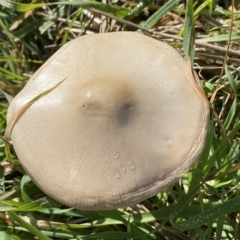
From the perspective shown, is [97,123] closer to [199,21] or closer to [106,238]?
[106,238]

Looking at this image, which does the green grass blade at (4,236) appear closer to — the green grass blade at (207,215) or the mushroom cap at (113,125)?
the mushroom cap at (113,125)

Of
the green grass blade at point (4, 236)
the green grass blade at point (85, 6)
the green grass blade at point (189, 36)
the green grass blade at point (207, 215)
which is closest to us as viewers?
the green grass blade at point (207, 215)

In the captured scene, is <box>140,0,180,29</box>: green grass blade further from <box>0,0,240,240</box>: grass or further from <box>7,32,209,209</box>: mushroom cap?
<box>7,32,209,209</box>: mushroom cap

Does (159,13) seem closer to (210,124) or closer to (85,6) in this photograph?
(85,6)

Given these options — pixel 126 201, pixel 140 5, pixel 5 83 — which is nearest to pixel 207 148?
pixel 126 201

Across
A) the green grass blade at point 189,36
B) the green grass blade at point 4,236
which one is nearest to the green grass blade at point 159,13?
the green grass blade at point 189,36

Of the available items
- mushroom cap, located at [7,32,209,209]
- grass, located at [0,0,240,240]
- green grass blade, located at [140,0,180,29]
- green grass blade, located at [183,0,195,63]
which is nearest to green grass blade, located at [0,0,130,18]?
grass, located at [0,0,240,240]
